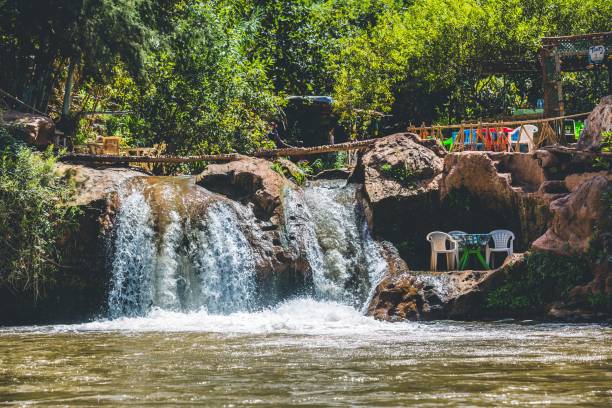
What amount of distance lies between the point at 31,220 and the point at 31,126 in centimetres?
399

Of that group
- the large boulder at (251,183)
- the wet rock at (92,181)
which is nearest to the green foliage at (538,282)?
the large boulder at (251,183)

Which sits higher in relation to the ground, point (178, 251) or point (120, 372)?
point (178, 251)

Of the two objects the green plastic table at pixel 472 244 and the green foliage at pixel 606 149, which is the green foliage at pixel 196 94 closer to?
the green plastic table at pixel 472 244

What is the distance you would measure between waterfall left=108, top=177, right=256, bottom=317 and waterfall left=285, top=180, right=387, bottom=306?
132 cm

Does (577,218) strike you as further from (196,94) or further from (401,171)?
(196,94)

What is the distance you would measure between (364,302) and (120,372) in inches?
423

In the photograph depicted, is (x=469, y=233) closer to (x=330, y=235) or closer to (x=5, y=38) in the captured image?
(x=330, y=235)

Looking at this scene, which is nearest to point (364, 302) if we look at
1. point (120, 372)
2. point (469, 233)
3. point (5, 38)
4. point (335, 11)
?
point (469, 233)

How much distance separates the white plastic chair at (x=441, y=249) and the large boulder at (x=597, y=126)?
350 centimetres

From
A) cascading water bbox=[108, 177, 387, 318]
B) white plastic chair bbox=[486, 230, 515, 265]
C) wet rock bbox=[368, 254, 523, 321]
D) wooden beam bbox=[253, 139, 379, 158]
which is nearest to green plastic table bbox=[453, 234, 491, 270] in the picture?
white plastic chair bbox=[486, 230, 515, 265]

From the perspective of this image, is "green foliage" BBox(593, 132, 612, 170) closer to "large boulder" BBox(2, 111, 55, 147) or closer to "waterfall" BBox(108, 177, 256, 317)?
"waterfall" BBox(108, 177, 256, 317)

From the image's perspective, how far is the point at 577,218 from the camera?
61.8 ft

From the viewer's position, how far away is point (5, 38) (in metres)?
25.9

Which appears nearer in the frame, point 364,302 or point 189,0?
point 364,302
